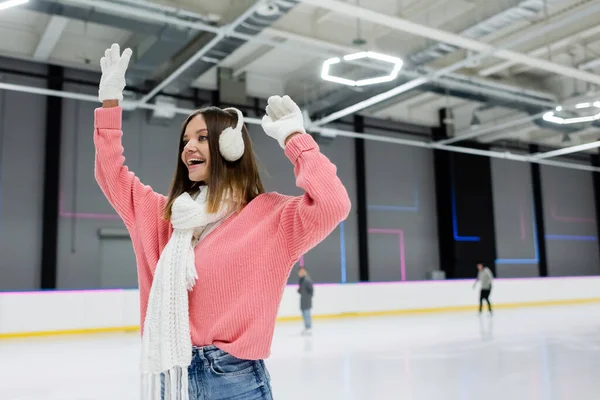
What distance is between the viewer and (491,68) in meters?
12.4

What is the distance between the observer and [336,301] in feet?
43.1

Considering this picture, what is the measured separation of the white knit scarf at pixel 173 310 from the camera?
1.08 meters

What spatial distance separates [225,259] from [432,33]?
8.19 metres

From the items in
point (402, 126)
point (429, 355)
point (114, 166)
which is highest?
point (402, 126)

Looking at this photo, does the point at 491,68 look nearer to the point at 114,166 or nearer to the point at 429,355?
the point at 429,355

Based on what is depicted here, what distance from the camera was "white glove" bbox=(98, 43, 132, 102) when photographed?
140cm

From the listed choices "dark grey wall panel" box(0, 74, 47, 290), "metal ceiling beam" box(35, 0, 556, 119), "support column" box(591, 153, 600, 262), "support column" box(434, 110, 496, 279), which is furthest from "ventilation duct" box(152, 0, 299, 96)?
"support column" box(591, 153, 600, 262)

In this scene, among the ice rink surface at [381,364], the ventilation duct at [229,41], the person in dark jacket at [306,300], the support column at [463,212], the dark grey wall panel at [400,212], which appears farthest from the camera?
the support column at [463,212]

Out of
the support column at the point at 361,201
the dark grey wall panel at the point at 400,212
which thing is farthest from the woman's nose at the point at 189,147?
the dark grey wall panel at the point at 400,212

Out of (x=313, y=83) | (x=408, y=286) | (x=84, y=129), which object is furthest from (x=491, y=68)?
(x=84, y=129)

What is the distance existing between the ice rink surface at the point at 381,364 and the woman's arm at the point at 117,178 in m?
3.29

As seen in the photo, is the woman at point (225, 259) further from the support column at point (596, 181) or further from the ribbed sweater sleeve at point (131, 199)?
the support column at point (596, 181)

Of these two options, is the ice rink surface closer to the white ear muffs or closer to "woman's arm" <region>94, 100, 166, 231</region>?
"woman's arm" <region>94, 100, 166, 231</region>

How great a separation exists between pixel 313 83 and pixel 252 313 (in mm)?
13332
